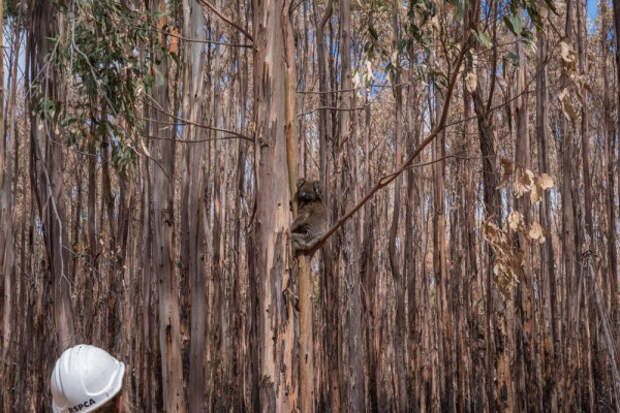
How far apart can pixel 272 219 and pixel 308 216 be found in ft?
1.65

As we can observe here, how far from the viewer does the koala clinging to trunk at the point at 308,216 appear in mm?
3561

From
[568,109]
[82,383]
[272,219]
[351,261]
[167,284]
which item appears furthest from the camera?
[351,261]

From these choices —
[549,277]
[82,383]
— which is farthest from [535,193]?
[549,277]

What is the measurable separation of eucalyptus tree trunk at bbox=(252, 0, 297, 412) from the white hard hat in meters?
1.70

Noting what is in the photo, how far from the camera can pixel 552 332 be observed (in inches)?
282

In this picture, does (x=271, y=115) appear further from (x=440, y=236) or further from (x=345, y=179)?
(x=440, y=236)

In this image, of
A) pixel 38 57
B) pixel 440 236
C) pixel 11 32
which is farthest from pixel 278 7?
pixel 11 32

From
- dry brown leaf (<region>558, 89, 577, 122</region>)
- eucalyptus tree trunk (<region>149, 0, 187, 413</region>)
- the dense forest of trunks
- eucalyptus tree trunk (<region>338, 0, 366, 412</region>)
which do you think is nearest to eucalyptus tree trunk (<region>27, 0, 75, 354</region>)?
the dense forest of trunks

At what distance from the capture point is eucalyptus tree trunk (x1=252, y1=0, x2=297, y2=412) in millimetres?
3273

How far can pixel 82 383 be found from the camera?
158 cm

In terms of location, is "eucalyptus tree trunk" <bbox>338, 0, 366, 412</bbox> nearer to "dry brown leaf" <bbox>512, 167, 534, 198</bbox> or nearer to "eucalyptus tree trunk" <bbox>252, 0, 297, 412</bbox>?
"eucalyptus tree trunk" <bbox>252, 0, 297, 412</bbox>

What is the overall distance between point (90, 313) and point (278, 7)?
4.38m

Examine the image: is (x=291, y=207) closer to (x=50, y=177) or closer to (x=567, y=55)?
(x=567, y=55)

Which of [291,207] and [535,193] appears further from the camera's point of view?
[291,207]
